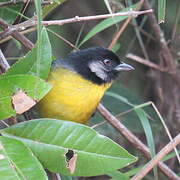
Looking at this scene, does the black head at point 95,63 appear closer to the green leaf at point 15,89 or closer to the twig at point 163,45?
the twig at point 163,45

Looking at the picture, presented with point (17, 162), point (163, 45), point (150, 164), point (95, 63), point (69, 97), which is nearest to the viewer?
point (17, 162)

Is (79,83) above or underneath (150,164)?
above

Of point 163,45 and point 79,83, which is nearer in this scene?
point 79,83

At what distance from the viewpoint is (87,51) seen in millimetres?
2904

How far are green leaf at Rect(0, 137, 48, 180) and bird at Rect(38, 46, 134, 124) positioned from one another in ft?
2.44

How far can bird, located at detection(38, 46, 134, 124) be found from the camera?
2.57 m

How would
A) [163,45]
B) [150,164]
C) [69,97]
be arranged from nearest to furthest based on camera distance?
[150,164] → [69,97] → [163,45]

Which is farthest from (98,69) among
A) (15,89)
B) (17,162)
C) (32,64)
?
(17,162)

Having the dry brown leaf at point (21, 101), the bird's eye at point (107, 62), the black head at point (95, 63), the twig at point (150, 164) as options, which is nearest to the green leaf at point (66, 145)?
the dry brown leaf at point (21, 101)

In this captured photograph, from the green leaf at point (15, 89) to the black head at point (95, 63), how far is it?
3.01 feet

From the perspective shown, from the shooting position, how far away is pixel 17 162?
1757mm

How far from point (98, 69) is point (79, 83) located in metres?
0.24

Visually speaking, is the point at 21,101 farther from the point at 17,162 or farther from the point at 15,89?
the point at 17,162

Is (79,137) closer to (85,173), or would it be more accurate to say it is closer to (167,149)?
(85,173)
